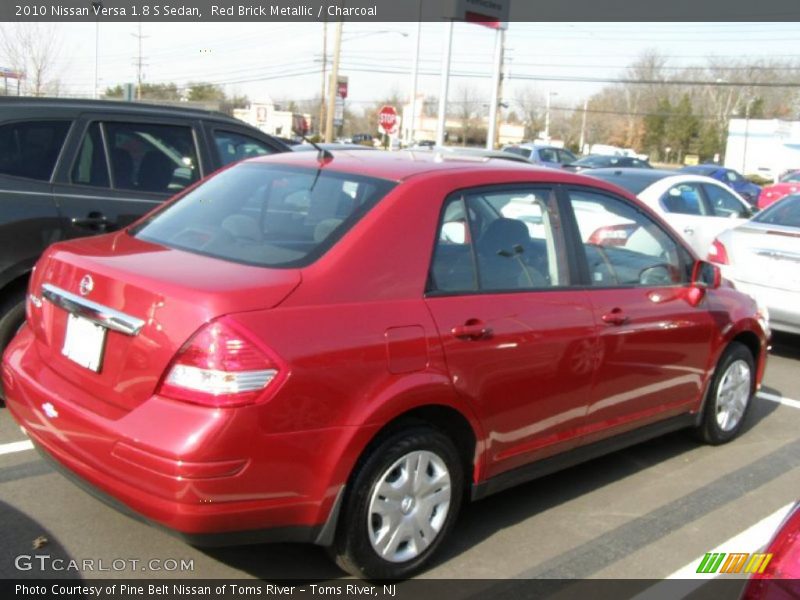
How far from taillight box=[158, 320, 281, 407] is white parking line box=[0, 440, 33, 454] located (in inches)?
87.8

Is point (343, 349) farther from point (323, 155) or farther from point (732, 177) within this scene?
point (732, 177)

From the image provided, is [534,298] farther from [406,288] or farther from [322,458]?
[322,458]

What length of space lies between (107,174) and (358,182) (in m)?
2.52

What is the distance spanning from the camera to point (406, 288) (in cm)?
330

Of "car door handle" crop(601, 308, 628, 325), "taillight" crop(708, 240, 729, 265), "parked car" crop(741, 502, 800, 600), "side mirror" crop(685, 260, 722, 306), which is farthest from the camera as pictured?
"taillight" crop(708, 240, 729, 265)

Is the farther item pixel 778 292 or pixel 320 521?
pixel 778 292

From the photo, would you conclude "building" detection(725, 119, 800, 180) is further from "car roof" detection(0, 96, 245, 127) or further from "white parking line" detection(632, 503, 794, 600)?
"white parking line" detection(632, 503, 794, 600)

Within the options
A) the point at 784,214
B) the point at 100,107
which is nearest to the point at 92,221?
the point at 100,107

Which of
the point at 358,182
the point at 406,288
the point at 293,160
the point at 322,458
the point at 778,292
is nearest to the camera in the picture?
the point at 322,458

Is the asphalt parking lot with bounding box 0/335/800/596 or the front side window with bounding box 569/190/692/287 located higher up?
the front side window with bounding box 569/190/692/287

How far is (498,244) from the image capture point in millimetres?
3832

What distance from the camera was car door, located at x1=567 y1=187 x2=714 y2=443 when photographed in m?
4.18

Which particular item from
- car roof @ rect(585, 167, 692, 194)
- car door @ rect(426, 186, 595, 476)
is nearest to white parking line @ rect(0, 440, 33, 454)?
car door @ rect(426, 186, 595, 476)

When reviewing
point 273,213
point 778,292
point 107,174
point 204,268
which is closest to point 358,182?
point 273,213
